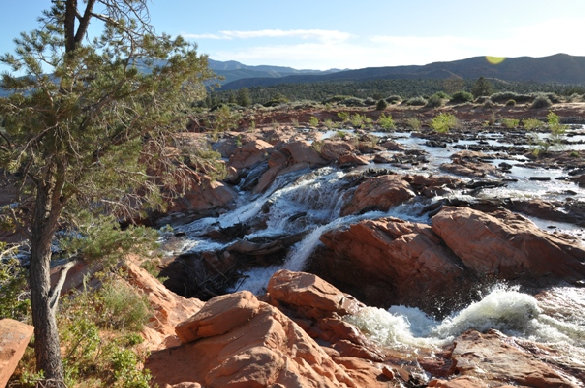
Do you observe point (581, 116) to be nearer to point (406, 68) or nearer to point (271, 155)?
point (271, 155)

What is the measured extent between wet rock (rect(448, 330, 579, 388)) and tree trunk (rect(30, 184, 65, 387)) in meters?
4.82

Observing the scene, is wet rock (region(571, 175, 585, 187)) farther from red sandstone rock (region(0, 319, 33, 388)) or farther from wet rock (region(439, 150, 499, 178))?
red sandstone rock (region(0, 319, 33, 388))

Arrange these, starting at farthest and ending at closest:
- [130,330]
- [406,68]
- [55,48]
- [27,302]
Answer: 1. [406,68]
2. [130,330]
3. [27,302]
4. [55,48]

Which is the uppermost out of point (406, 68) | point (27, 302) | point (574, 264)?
point (406, 68)

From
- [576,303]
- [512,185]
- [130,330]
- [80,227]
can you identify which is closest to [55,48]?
[80,227]

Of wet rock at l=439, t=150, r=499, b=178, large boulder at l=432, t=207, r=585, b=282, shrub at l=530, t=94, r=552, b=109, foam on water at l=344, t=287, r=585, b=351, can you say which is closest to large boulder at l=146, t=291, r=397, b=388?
foam on water at l=344, t=287, r=585, b=351

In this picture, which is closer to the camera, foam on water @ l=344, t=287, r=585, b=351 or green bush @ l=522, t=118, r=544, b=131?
foam on water @ l=344, t=287, r=585, b=351

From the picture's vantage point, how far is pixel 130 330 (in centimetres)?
610

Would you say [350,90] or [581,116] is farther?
[350,90]

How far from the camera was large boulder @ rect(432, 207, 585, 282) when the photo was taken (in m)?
8.17

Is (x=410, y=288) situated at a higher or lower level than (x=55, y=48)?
lower

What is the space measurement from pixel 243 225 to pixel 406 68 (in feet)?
447

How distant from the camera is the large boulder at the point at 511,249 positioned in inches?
322

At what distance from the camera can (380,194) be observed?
490 inches
